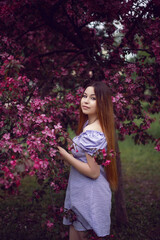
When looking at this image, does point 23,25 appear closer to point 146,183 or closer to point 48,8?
point 48,8

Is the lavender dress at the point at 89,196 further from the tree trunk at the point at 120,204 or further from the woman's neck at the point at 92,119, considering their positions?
the tree trunk at the point at 120,204

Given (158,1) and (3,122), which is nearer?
(3,122)

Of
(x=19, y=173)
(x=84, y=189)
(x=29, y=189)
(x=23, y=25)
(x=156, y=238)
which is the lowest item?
(x=156, y=238)

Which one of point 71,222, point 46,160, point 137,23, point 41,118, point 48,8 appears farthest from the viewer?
point 48,8

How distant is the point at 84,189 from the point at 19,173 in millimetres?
776

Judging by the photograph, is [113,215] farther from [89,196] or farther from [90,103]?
[90,103]

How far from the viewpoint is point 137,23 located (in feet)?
9.84

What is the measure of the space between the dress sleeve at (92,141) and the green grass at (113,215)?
80 cm

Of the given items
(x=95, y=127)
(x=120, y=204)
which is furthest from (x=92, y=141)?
(x=120, y=204)

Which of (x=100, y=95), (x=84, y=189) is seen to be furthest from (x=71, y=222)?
(x=100, y=95)

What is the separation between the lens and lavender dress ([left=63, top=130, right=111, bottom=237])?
6.98 ft

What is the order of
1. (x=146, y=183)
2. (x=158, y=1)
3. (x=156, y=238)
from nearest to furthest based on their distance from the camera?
(x=158, y=1)
(x=156, y=238)
(x=146, y=183)

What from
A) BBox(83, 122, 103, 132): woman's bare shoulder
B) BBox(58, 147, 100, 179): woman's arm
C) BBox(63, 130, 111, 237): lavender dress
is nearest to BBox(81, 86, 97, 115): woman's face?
BBox(83, 122, 103, 132): woman's bare shoulder

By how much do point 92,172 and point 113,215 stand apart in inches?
97.4
